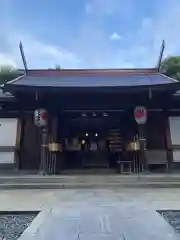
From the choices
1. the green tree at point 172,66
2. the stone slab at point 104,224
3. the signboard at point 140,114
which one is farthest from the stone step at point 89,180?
the green tree at point 172,66

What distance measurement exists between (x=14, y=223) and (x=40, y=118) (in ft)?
22.5

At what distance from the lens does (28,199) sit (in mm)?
6719

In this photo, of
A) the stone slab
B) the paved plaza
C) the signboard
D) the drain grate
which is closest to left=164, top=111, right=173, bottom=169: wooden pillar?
the signboard

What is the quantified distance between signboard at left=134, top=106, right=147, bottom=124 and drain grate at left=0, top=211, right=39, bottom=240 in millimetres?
6670

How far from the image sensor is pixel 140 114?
1115cm

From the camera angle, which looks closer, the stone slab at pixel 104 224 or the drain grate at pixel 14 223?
the stone slab at pixel 104 224

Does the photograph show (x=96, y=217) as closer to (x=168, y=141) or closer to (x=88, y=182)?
(x=88, y=182)

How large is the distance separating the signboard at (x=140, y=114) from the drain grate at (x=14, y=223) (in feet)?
21.9

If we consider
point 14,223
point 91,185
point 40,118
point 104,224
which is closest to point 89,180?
point 91,185

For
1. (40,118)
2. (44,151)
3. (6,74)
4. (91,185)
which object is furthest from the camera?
(6,74)

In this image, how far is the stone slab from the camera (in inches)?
142

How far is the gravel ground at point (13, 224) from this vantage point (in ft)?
12.5

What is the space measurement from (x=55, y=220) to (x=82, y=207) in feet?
3.89

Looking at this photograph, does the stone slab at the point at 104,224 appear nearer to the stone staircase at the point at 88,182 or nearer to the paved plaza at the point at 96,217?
the paved plaza at the point at 96,217
